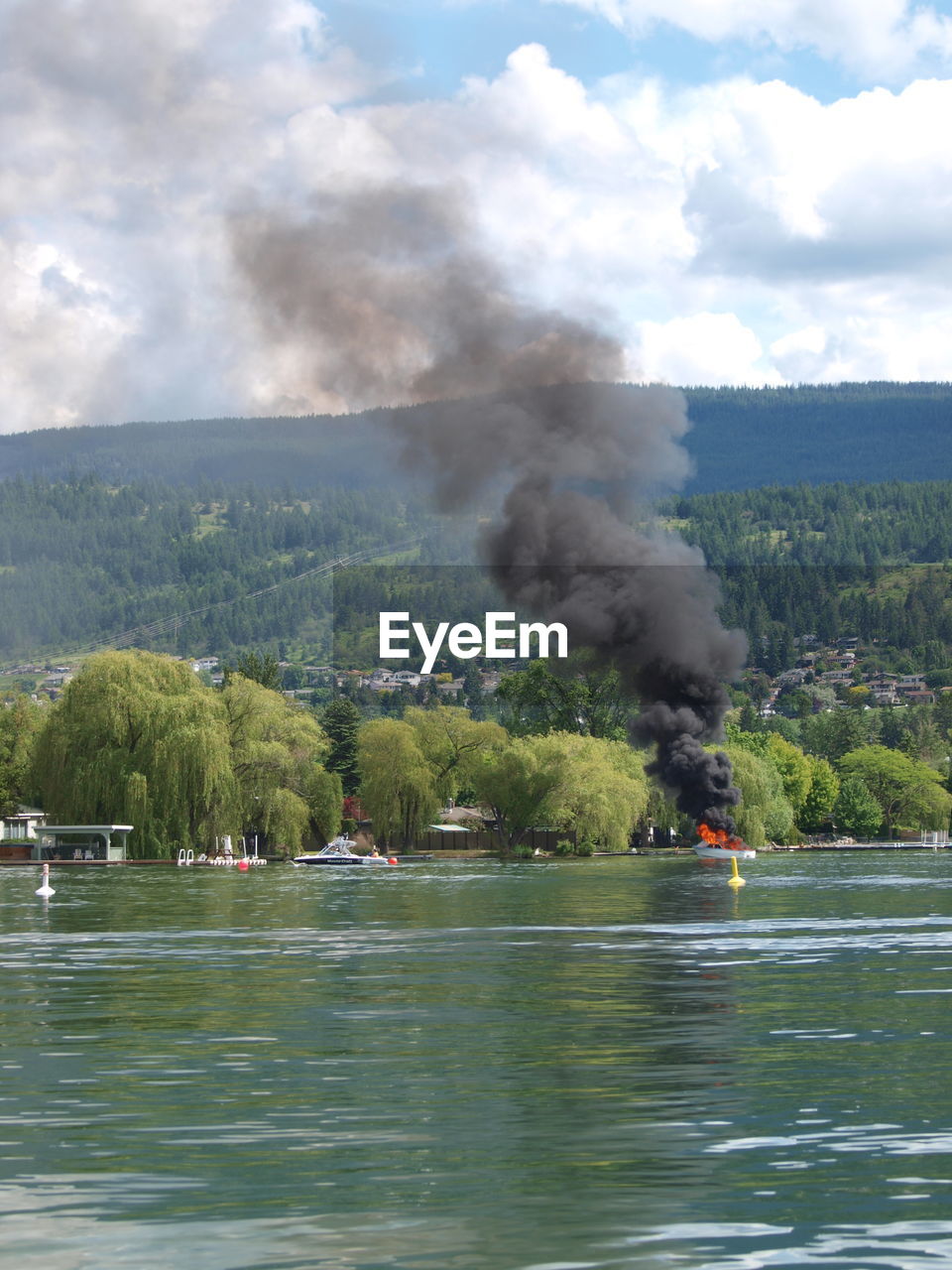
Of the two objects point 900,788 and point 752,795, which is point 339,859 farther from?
point 900,788

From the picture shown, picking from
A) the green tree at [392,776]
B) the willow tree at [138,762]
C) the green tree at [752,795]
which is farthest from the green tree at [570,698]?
the willow tree at [138,762]

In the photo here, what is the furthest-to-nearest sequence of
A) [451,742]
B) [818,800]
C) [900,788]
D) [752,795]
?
[900,788], [818,800], [451,742], [752,795]

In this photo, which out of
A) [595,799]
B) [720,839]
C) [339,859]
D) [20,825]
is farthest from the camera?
[20,825]

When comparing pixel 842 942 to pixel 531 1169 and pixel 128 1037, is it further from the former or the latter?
pixel 531 1169

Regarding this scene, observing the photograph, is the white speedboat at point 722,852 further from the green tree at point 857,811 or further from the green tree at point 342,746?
the green tree at point 857,811

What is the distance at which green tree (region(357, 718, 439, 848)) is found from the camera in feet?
367

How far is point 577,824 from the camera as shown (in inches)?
4203

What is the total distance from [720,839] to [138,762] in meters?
37.4

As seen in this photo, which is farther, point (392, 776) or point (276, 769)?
point (392, 776)

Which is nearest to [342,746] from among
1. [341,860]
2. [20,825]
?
[20,825]

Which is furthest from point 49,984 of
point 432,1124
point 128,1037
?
point 432,1124

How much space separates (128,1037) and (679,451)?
103 meters

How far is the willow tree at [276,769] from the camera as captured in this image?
9812 centimetres

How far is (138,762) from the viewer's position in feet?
305
